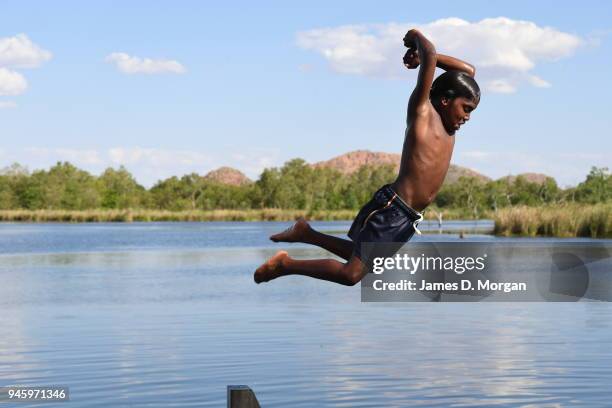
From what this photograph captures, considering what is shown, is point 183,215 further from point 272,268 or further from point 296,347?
point 272,268

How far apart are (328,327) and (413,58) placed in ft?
28.9

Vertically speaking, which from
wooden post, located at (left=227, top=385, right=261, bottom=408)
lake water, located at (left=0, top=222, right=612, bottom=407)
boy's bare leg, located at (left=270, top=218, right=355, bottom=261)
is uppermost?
boy's bare leg, located at (left=270, top=218, right=355, bottom=261)

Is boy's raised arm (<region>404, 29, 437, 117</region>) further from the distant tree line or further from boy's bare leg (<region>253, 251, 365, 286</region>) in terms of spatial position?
the distant tree line

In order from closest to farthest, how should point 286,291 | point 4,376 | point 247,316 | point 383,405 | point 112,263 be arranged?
point 383,405 → point 4,376 → point 247,316 → point 286,291 → point 112,263

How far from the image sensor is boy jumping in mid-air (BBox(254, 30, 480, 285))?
664 cm

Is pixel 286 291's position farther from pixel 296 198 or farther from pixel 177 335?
pixel 296 198

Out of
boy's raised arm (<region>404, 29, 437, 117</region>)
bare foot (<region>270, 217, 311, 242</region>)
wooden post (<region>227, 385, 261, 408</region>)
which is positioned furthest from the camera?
bare foot (<region>270, 217, 311, 242</region>)

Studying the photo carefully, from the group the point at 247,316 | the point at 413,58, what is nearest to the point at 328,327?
the point at 247,316

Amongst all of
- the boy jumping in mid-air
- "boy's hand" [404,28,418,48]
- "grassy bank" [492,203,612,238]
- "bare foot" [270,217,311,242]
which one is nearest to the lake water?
"bare foot" [270,217,311,242]

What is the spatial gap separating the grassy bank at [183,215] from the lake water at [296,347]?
63.9 m

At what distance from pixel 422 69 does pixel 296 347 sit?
690cm

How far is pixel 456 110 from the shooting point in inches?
262

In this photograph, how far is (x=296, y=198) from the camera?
113062mm

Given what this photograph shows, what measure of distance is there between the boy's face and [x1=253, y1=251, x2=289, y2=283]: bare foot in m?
1.38
